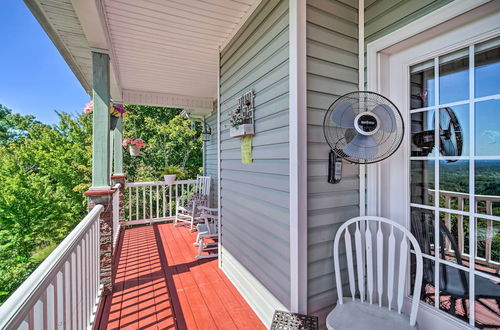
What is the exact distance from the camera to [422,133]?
155cm

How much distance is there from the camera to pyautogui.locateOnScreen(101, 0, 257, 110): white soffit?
2.08 meters

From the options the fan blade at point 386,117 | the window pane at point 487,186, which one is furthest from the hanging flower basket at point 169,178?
the window pane at point 487,186

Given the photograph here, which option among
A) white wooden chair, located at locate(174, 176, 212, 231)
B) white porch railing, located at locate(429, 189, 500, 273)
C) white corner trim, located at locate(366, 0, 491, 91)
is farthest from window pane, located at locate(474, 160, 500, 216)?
white wooden chair, located at locate(174, 176, 212, 231)

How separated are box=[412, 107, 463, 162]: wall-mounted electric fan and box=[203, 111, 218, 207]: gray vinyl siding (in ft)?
13.1

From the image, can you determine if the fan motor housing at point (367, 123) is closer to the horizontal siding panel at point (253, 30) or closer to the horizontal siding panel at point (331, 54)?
the horizontal siding panel at point (331, 54)

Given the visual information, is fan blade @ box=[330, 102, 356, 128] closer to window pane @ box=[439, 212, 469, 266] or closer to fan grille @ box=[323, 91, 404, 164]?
fan grille @ box=[323, 91, 404, 164]

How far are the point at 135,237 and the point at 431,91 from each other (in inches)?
172

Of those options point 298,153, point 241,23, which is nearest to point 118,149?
point 241,23

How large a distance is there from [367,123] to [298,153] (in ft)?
1.57

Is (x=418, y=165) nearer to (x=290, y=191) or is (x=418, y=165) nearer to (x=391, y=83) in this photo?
(x=391, y=83)

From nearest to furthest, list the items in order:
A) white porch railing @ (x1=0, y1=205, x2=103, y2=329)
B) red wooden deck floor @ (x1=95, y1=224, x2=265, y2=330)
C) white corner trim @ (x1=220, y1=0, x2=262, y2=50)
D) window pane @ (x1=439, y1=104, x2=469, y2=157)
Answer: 1. white porch railing @ (x1=0, y1=205, x2=103, y2=329)
2. window pane @ (x1=439, y1=104, x2=469, y2=157)
3. red wooden deck floor @ (x1=95, y1=224, x2=265, y2=330)
4. white corner trim @ (x1=220, y1=0, x2=262, y2=50)

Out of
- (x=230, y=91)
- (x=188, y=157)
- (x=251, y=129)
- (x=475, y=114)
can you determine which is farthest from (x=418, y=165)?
(x=188, y=157)

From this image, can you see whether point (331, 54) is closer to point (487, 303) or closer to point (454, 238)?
point (454, 238)

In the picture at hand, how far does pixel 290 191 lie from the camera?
160 centimetres
